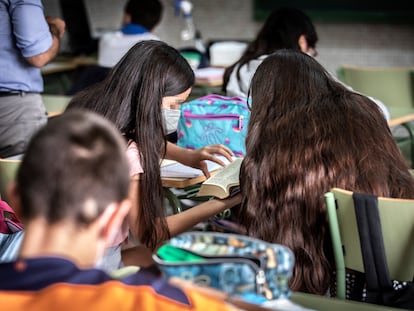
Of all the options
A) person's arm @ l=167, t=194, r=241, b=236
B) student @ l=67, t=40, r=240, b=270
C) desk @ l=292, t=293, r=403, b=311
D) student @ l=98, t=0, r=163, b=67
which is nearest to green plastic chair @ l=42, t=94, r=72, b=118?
student @ l=98, t=0, r=163, b=67

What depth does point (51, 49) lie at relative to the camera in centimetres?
367

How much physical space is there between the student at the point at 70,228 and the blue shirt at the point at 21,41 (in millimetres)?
2510

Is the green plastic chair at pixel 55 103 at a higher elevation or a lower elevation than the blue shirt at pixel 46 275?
lower

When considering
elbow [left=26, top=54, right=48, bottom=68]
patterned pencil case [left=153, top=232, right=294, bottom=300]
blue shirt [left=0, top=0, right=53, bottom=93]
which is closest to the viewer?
patterned pencil case [left=153, top=232, right=294, bottom=300]

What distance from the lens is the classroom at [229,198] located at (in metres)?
1.11

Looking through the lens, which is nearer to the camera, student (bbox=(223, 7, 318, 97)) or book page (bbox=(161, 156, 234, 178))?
book page (bbox=(161, 156, 234, 178))

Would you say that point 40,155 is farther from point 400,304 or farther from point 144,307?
point 400,304

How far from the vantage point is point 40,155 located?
3.61ft

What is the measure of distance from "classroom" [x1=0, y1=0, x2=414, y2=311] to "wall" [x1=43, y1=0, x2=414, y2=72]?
3.70 meters

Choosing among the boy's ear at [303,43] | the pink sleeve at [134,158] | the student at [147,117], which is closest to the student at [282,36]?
the boy's ear at [303,43]

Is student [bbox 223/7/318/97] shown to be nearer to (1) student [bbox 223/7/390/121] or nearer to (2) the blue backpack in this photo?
(1) student [bbox 223/7/390/121]

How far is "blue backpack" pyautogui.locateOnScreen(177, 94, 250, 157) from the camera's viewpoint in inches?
123

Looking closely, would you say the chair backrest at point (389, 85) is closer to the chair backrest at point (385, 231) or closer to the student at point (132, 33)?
the student at point (132, 33)

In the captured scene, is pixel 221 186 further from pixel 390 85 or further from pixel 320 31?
pixel 320 31
